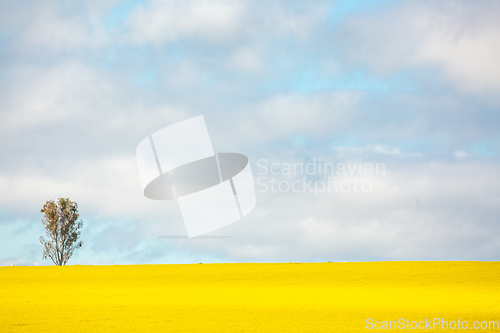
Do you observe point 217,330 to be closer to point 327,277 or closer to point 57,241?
point 327,277

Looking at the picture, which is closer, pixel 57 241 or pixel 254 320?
pixel 254 320

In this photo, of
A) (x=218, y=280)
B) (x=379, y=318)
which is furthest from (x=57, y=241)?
(x=379, y=318)

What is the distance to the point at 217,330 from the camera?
645 inches

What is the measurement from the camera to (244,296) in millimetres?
23797

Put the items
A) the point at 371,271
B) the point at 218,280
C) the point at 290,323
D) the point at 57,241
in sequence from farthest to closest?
1. the point at 57,241
2. the point at 371,271
3. the point at 218,280
4. the point at 290,323

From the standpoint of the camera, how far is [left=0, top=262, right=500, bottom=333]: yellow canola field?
1783cm

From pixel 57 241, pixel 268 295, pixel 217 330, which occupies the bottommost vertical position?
pixel 217 330

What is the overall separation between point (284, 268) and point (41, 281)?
16.6 m

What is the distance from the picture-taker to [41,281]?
30.2m

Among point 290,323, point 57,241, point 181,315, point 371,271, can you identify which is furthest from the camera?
point 57,241

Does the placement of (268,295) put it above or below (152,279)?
below

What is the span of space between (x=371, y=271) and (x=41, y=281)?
22.3 m

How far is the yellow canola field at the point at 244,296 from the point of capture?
1783 cm

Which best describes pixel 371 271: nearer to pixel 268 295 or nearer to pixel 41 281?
pixel 268 295
